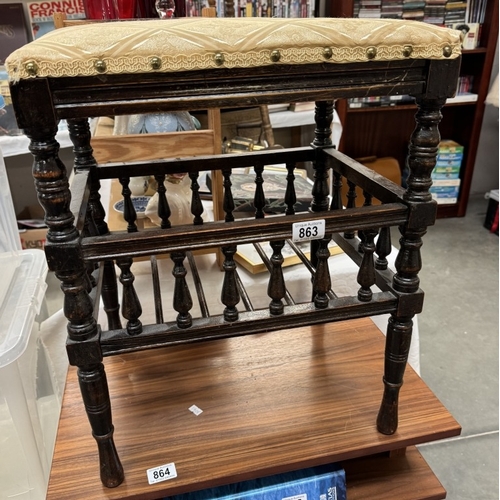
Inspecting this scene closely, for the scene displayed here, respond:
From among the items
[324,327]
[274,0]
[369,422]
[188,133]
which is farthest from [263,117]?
[369,422]

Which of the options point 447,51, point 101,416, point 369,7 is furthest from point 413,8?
point 101,416

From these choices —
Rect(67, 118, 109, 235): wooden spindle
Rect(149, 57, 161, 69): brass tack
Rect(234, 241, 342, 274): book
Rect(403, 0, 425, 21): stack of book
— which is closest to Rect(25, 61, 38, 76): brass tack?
Rect(149, 57, 161, 69): brass tack

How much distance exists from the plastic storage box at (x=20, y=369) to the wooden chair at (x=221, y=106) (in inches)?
11.9

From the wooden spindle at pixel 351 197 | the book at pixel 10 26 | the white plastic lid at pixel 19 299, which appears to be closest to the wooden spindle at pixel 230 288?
the wooden spindle at pixel 351 197

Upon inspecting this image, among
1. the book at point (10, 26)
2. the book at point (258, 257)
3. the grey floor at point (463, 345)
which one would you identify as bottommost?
the grey floor at point (463, 345)

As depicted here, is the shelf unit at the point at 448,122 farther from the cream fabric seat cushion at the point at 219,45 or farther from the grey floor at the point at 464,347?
the cream fabric seat cushion at the point at 219,45

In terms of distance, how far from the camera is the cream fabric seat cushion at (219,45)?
1.52 ft

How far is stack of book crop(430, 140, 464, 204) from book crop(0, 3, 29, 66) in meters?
1.90

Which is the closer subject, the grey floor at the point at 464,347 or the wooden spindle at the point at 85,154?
the wooden spindle at the point at 85,154

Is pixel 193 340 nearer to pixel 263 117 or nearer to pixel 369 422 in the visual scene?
pixel 369 422

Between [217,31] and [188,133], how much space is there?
51cm

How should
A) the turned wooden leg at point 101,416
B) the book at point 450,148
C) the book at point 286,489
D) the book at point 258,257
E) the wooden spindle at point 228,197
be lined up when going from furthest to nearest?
the book at point 450,148 → the book at point 258,257 → the wooden spindle at point 228,197 → the book at point 286,489 → the turned wooden leg at point 101,416

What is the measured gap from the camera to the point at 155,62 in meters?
0.48

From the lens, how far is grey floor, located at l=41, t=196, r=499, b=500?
1.20 meters
